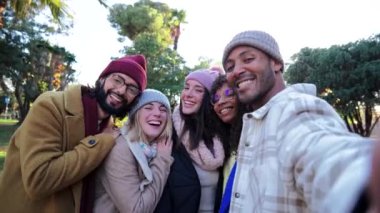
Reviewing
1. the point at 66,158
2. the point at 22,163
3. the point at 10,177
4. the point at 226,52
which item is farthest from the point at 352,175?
the point at 10,177

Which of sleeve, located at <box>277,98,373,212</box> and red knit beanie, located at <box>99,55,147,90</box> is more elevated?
red knit beanie, located at <box>99,55,147,90</box>

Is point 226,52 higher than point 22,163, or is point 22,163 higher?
point 226,52

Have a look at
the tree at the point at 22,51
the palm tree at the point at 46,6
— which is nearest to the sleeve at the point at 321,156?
the palm tree at the point at 46,6

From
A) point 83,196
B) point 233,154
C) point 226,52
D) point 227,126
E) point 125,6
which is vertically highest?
point 125,6

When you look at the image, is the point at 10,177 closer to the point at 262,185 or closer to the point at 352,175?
the point at 262,185

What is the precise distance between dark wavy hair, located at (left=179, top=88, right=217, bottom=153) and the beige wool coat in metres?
0.67

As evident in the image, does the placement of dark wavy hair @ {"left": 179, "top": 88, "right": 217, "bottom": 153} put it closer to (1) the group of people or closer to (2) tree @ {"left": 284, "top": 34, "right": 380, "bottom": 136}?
(1) the group of people

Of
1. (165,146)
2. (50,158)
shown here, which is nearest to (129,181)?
(165,146)

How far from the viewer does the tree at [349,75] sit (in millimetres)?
17438

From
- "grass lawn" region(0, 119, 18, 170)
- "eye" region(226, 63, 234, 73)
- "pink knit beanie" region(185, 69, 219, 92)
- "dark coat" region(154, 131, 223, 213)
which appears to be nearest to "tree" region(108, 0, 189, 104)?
"grass lawn" region(0, 119, 18, 170)

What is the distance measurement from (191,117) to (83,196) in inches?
41.9

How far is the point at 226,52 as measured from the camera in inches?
85.3

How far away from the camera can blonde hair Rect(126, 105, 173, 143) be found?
115 inches

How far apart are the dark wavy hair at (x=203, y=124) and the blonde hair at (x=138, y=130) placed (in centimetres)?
11
